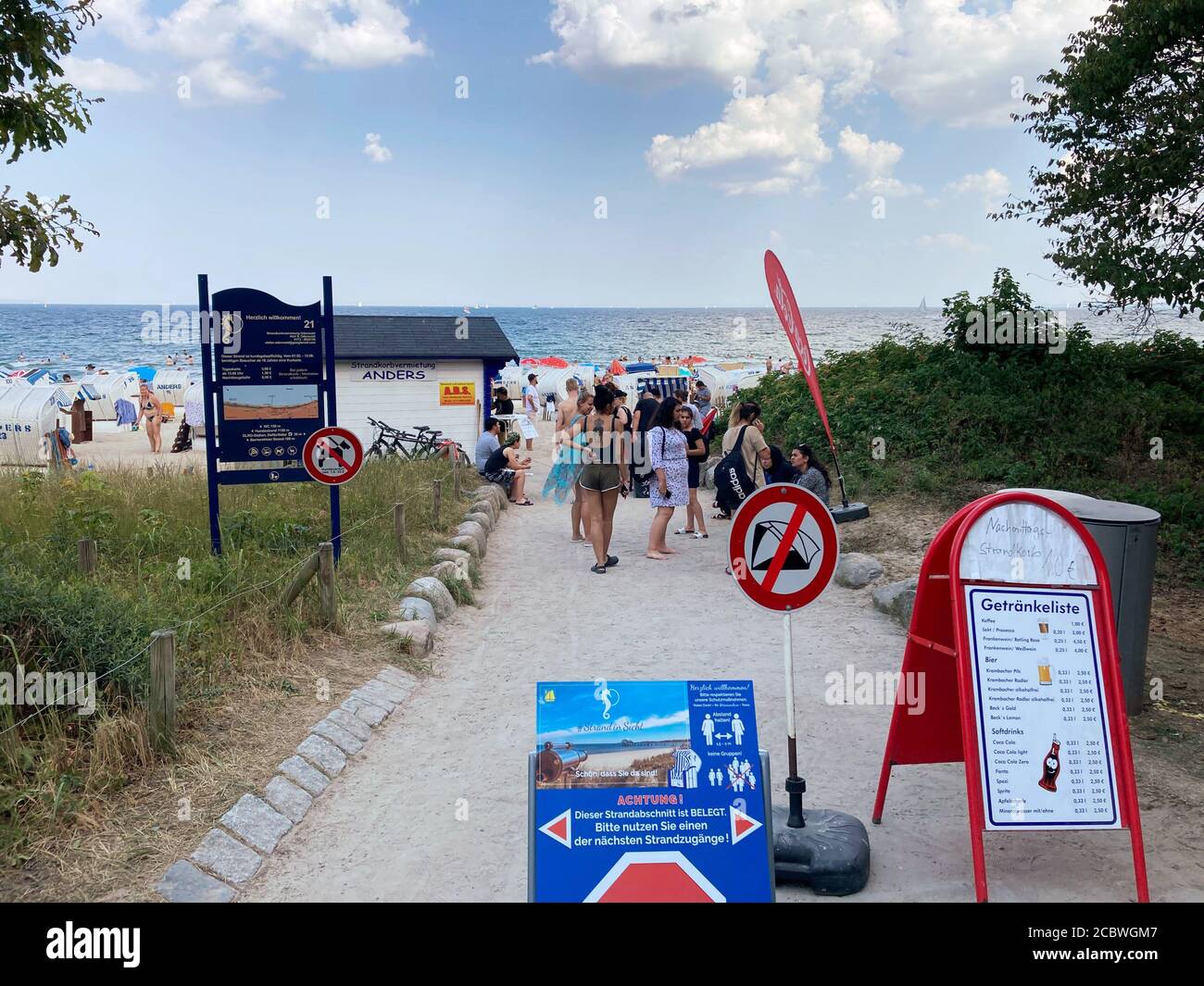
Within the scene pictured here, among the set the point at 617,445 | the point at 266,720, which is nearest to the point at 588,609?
the point at 617,445

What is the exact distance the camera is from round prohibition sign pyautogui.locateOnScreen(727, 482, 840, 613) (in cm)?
450

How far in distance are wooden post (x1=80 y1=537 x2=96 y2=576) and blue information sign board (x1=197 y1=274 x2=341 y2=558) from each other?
136 cm

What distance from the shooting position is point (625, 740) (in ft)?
11.8

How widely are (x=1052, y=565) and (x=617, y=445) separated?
246 inches

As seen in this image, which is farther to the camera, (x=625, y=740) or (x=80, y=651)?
(x=80, y=651)

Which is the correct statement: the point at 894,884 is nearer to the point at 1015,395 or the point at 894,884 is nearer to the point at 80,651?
the point at 80,651

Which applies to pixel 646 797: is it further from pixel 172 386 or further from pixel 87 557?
pixel 172 386

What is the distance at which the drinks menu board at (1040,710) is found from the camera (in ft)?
13.7

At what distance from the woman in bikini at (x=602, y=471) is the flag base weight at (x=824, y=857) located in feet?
20.1

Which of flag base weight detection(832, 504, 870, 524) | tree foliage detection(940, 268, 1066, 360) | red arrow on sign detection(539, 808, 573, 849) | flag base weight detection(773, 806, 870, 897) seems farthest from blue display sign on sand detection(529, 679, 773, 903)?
tree foliage detection(940, 268, 1066, 360)

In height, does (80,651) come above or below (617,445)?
below
